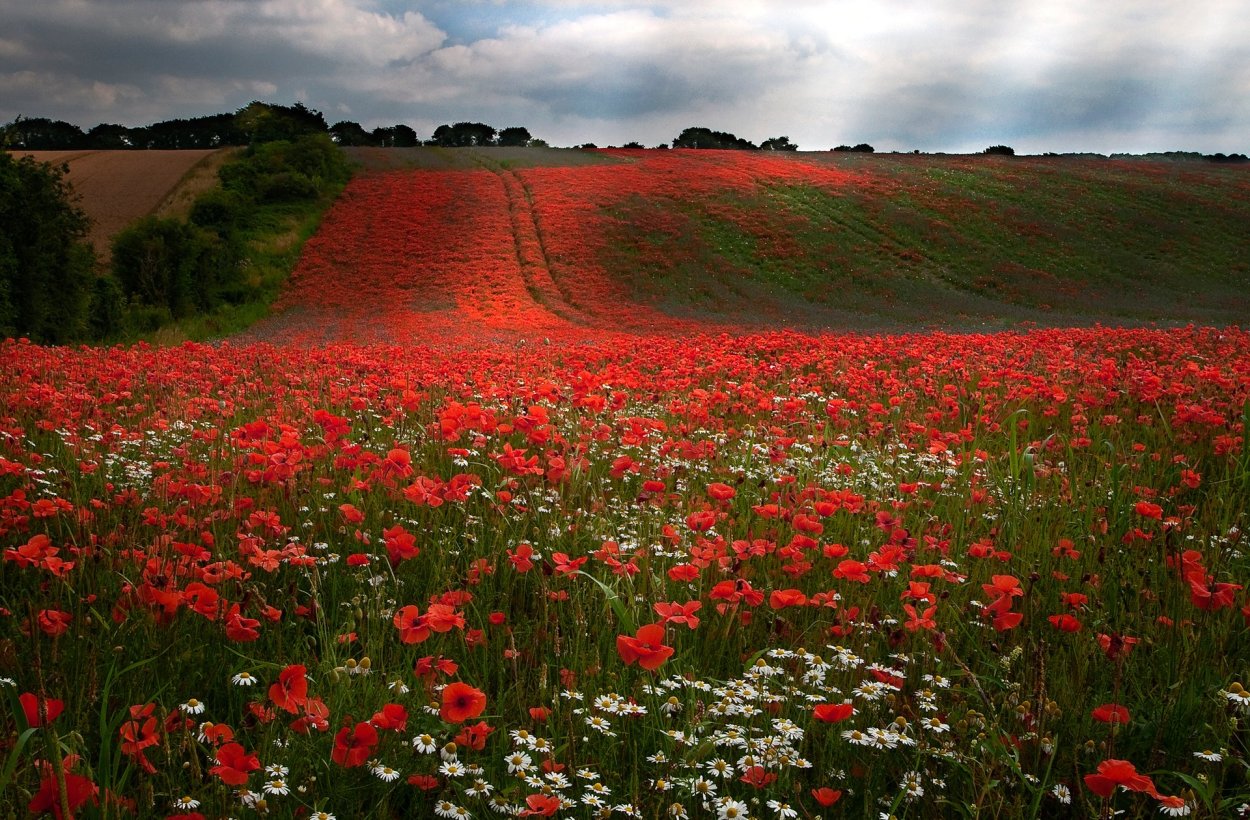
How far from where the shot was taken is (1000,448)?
577 centimetres

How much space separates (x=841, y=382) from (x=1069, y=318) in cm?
2228

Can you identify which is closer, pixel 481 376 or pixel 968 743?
pixel 968 743

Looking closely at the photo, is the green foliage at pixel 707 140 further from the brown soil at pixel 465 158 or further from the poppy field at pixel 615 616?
the poppy field at pixel 615 616

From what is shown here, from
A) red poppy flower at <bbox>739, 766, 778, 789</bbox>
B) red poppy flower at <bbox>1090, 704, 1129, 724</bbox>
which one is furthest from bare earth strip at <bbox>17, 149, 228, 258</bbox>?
red poppy flower at <bbox>1090, 704, 1129, 724</bbox>

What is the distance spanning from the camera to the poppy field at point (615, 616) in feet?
6.31

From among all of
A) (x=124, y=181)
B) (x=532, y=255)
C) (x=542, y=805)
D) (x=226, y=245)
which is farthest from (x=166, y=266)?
(x=542, y=805)

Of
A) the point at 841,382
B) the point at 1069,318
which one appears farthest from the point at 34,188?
the point at 1069,318

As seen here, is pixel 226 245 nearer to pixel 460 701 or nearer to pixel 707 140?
pixel 460 701

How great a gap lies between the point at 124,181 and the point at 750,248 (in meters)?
32.5

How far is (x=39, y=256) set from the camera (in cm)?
1492

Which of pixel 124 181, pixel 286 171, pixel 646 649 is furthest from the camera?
pixel 124 181

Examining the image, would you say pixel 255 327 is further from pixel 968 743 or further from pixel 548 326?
pixel 968 743

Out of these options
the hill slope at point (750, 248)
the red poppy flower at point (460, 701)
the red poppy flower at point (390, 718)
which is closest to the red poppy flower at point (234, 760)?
the red poppy flower at point (390, 718)

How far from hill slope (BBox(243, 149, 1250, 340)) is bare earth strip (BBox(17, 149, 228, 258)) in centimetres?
787
